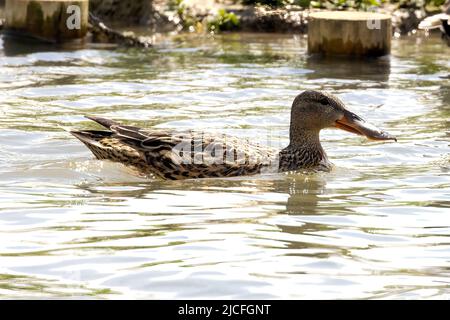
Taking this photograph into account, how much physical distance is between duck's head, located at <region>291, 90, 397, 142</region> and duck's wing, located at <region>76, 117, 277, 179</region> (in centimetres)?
67

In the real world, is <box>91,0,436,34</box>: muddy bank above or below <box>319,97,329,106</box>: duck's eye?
above

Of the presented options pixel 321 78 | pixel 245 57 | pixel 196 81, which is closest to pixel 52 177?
pixel 196 81

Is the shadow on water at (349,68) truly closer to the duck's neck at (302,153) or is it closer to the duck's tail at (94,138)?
the duck's neck at (302,153)

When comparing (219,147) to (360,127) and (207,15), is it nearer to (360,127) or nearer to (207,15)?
(360,127)

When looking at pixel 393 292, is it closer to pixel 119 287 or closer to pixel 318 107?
pixel 119 287

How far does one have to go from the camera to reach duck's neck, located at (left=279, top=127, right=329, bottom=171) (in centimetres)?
1047

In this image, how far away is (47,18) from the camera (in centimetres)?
1742

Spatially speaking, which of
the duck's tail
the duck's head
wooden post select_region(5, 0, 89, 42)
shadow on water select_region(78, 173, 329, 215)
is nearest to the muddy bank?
wooden post select_region(5, 0, 89, 42)

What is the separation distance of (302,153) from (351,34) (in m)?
6.78

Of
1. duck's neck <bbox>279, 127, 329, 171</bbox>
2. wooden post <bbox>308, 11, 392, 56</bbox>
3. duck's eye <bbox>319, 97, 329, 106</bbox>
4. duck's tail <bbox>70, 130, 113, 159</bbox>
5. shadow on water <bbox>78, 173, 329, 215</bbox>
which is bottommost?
shadow on water <bbox>78, 173, 329, 215</bbox>

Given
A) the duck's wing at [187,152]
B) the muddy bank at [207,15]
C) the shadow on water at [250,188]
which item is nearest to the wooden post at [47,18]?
the muddy bank at [207,15]

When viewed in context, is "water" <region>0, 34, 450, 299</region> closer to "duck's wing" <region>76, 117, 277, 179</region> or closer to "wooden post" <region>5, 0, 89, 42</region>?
"duck's wing" <region>76, 117, 277, 179</region>

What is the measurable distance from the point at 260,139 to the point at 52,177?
2761 mm
